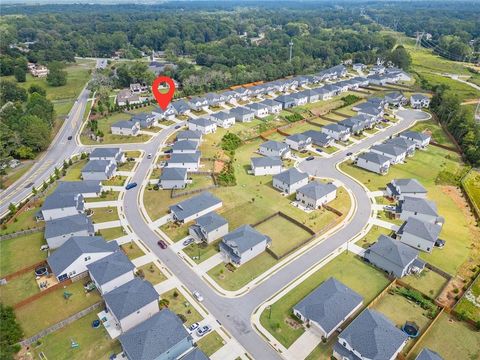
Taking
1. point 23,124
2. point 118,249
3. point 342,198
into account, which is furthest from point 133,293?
point 23,124

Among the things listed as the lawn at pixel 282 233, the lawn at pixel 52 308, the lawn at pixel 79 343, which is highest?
the lawn at pixel 79 343

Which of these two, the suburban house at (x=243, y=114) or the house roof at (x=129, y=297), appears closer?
the house roof at (x=129, y=297)

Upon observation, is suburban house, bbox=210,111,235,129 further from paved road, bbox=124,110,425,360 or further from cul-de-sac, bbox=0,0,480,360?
paved road, bbox=124,110,425,360

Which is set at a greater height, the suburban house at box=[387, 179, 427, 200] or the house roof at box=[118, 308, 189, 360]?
the house roof at box=[118, 308, 189, 360]

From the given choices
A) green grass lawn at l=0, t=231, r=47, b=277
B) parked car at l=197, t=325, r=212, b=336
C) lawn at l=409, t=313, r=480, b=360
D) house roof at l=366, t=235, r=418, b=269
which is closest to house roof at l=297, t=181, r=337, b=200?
house roof at l=366, t=235, r=418, b=269

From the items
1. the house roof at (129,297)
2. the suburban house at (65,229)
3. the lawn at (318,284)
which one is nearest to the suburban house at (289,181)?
the lawn at (318,284)

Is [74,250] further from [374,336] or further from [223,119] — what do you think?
[223,119]

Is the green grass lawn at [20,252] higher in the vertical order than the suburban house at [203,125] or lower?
lower

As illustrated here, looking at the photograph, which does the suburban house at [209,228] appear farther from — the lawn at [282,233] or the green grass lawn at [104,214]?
the green grass lawn at [104,214]
